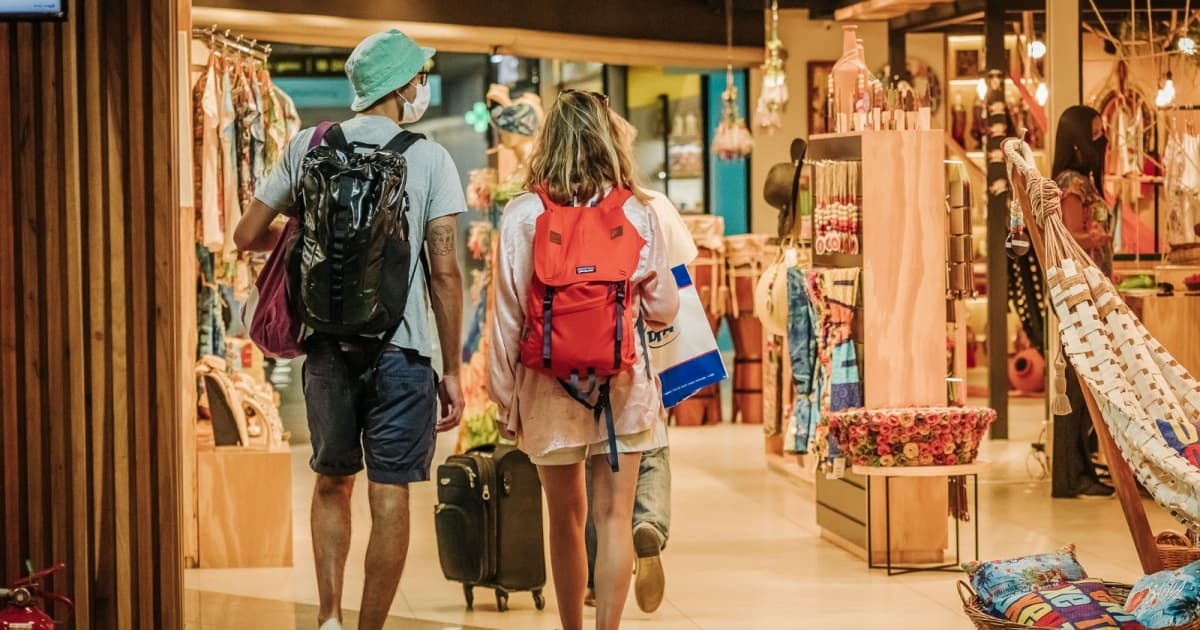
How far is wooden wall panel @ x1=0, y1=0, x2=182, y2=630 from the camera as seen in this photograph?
4.14m

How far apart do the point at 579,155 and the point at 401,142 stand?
47 cm

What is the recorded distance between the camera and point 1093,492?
8.37 metres

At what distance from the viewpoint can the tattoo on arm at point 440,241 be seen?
4.32m

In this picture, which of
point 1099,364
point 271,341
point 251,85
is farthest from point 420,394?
point 251,85

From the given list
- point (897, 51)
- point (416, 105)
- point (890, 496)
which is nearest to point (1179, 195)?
point (890, 496)

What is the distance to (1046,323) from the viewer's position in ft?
29.9

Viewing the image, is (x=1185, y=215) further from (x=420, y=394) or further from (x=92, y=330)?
(x=92, y=330)

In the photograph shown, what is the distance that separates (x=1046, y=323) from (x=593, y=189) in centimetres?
529

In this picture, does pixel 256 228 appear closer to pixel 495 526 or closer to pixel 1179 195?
pixel 495 526

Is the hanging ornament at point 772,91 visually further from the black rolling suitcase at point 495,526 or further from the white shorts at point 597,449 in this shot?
the white shorts at point 597,449

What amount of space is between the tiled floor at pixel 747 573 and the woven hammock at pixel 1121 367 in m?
1.26

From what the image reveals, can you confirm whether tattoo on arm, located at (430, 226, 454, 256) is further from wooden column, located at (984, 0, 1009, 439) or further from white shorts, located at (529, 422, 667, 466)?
wooden column, located at (984, 0, 1009, 439)

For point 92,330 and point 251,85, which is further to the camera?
point 251,85

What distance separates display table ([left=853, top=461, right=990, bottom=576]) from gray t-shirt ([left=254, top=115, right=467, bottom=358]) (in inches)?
97.3
